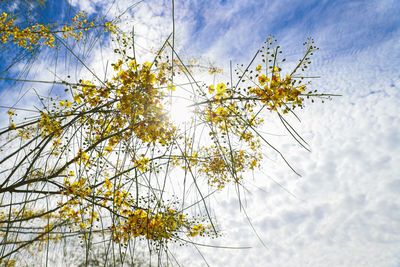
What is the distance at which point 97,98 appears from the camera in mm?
2186

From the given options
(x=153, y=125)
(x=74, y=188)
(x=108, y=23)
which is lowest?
(x=74, y=188)

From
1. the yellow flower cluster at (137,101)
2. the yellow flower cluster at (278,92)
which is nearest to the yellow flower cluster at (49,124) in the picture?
the yellow flower cluster at (137,101)

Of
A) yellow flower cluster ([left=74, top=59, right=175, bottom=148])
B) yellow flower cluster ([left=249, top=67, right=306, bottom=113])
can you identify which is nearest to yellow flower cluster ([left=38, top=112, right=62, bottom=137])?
yellow flower cluster ([left=74, top=59, right=175, bottom=148])

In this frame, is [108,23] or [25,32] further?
[25,32]

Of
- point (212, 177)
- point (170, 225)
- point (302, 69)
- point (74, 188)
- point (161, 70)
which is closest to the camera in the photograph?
point (302, 69)

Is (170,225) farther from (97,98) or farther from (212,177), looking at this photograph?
(212,177)

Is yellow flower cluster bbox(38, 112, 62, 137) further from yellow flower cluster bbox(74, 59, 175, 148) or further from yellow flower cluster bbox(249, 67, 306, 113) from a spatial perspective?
yellow flower cluster bbox(249, 67, 306, 113)

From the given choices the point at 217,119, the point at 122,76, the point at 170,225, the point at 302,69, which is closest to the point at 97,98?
the point at 122,76

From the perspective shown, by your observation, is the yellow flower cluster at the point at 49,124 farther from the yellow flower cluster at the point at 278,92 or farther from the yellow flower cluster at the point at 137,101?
the yellow flower cluster at the point at 278,92

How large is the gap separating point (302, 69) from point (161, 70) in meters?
1.10

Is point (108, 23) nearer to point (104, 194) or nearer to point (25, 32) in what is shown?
point (104, 194)

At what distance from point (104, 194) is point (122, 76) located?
1.75m

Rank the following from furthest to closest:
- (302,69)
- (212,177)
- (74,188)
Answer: (212,177)
(74,188)
(302,69)

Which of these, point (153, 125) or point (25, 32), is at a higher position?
point (25, 32)
